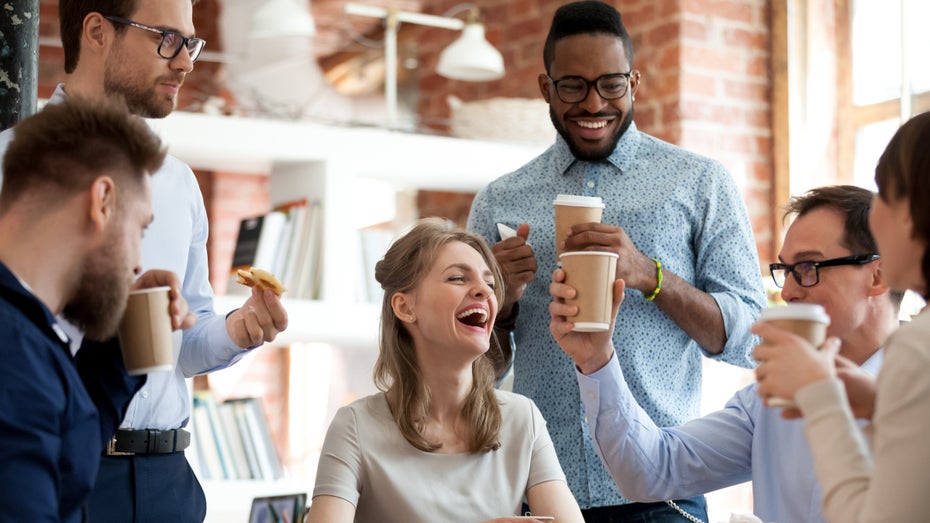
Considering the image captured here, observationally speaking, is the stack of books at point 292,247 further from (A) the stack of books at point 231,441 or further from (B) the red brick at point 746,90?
(B) the red brick at point 746,90

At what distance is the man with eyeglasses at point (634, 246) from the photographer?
2.49 metres

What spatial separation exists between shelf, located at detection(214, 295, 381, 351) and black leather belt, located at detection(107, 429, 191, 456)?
1746 mm

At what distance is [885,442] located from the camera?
4.34 feet

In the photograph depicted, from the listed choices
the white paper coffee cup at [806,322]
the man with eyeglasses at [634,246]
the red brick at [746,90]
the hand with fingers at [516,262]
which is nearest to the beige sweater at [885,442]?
the white paper coffee cup at [806,322]

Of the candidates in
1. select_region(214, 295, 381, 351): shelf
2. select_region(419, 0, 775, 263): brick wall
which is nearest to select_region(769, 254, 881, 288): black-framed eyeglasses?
select_region(214, 295, 381, 351): shelf

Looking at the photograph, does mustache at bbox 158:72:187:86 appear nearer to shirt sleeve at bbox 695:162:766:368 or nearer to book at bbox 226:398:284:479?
shirt sleeve at bbox 695:162:766:368

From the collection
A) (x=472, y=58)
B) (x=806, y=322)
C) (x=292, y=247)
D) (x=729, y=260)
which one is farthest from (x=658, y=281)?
(x=472, y=58)

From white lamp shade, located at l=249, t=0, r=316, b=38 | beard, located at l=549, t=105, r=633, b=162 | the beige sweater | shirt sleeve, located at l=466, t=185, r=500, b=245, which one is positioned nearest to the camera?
the beige sweater

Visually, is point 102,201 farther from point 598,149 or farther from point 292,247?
point 292,247

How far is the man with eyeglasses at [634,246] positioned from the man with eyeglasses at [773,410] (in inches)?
8.7

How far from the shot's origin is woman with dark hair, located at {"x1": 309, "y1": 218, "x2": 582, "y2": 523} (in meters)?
2.40

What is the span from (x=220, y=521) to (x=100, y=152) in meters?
2.52

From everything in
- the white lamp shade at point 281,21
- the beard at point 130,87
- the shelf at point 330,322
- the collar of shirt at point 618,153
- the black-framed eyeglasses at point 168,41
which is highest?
the white lamp shade at point 281,21

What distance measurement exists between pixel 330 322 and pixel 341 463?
179cm
